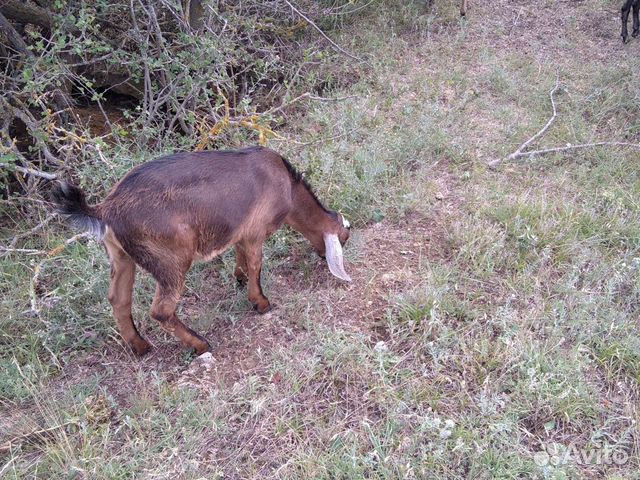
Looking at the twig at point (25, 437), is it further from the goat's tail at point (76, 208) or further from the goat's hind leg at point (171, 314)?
the goat's tail at point (76, 208)

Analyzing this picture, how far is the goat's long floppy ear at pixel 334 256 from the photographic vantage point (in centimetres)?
327

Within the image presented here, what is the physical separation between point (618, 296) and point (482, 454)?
1.53 meters

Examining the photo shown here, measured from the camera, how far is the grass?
2410 millimetres

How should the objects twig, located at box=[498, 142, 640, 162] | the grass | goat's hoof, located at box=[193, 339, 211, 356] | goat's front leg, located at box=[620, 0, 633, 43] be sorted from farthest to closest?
goat's front leg, located at box=[620, 0, 633, 43]
twig, located at box=[498, 142, 640, 162]
goat's hoof, located at box=[193, 339, 211, 356]
the grass

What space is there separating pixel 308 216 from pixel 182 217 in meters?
0.96

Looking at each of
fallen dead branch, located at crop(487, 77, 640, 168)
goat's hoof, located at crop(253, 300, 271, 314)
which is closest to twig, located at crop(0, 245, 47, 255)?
goat's hoof, located at crop(253, 300, 271, 314)

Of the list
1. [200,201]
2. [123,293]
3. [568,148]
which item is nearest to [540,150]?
[568,148]

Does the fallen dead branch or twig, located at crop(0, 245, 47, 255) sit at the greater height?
the fallen dead branch

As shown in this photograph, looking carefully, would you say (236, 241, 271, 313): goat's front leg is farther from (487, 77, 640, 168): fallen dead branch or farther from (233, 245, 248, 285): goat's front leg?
(487, 77, 640, 168): fallen dead branch

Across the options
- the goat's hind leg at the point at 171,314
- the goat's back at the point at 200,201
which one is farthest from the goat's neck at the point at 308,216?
the goat's hind leg at the point at 171,314

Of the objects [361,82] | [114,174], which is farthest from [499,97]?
[114,174]

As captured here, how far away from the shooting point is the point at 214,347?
10.2ft

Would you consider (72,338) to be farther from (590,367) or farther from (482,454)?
(590,367)

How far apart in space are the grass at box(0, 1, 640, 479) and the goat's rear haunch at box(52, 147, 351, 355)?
1.06ft
